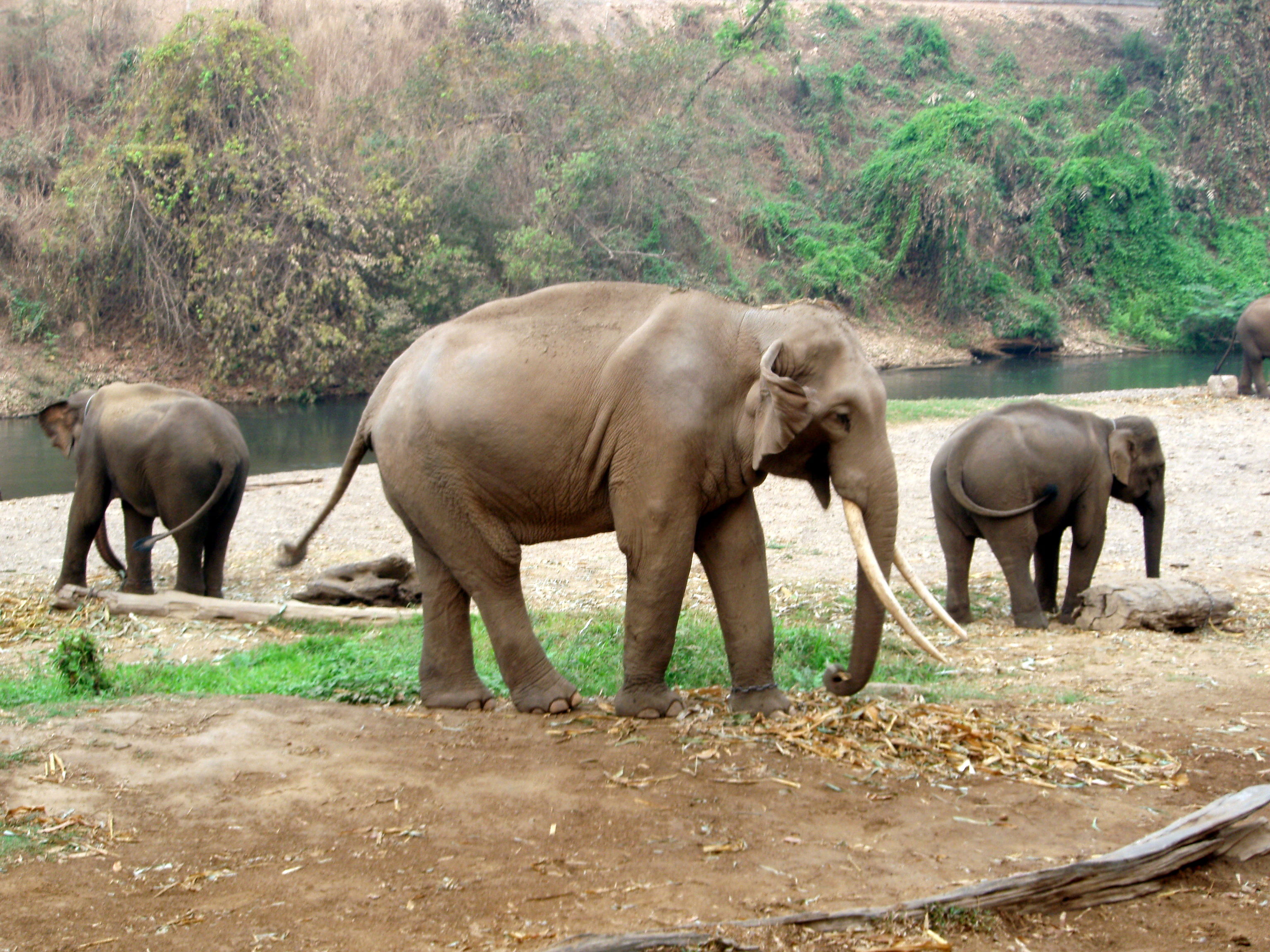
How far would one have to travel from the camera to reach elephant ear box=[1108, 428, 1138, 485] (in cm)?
820

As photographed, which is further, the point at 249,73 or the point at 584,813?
the point at 249,73

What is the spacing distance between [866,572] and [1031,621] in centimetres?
373

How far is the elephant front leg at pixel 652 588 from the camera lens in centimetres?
493

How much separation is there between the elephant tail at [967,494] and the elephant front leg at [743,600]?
3097 millimetres

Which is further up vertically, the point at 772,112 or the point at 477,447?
the point at 772,112

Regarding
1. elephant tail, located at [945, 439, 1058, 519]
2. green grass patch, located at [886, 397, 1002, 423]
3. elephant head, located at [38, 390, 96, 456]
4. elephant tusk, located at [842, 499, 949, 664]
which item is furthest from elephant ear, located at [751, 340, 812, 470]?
green grass patch, located at [886, 397, 1002, 423]

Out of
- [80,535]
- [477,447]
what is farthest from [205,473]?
[477,447]

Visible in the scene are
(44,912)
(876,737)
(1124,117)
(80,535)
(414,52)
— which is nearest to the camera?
(44,912)

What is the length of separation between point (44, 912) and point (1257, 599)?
7621mm

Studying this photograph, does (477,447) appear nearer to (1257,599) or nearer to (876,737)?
(876,737)

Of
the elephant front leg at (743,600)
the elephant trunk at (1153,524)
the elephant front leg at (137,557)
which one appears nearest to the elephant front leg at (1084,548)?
the elephant trunk at (1153,524)

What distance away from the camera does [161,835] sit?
12.0 feet

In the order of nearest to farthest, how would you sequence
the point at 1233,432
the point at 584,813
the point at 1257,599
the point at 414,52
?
1. the point at 584,813
2. the point at 1257,599
3. the point at 1233,432
4. the point at 414,52

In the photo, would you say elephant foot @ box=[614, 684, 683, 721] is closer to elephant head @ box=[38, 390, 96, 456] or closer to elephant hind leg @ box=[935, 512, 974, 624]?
elephant hind leg @ box=[935, 512, 974, 624]
